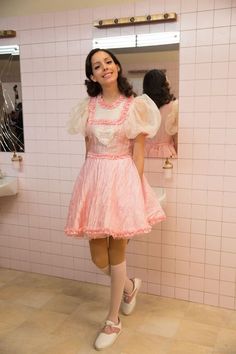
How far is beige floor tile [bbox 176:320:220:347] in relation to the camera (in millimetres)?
1911

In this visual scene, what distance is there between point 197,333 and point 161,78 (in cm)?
147

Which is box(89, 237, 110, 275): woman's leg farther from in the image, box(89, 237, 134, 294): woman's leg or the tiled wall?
the tiled wall

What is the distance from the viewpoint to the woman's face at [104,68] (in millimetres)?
1774

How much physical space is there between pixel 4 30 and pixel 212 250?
79.4 inches

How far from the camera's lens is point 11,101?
8.36 ft

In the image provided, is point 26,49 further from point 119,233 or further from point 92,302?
point 92,302

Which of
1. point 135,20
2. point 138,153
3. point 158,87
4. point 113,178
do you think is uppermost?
point 135,20

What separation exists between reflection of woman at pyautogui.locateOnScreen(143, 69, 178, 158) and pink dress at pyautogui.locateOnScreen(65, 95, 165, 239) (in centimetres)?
34

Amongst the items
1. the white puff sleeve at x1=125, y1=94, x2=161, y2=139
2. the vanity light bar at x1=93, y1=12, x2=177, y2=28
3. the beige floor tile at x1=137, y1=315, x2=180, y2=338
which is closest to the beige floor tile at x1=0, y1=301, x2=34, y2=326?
the beige floor tile at x1=137, y1=315, x2=180, y2=338

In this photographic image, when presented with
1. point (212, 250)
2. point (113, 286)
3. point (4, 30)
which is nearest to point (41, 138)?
point (4, 30)

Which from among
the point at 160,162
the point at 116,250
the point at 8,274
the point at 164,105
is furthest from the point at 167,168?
the point at 8,274

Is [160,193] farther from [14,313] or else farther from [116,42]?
[14,313]

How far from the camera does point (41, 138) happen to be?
2.52 metres

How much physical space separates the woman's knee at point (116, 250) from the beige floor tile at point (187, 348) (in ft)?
1.69
